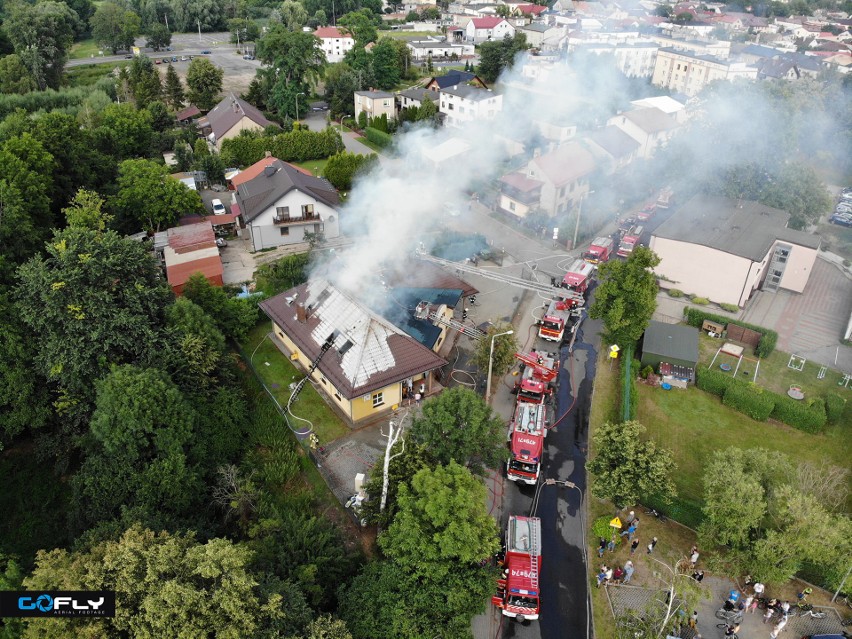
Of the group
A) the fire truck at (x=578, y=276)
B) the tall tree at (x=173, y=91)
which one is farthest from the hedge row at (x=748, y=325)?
the tall tree at (x=173, y=91)

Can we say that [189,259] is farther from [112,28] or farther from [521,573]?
[112,28]

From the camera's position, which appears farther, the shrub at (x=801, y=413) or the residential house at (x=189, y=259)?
the residential house at (x=189, y=259)

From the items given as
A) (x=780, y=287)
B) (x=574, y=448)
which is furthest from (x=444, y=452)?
(x=780, y=287)

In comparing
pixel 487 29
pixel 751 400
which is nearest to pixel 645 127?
pixel 751 400

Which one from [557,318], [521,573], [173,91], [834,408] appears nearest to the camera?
[521,573]

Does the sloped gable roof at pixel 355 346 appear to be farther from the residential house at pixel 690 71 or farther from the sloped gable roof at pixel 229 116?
the residential house at pixel 690 71

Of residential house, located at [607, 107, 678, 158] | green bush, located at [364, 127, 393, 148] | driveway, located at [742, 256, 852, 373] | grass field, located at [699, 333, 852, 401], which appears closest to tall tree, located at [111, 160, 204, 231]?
green bush, located at [364, 127, 393, 148]
